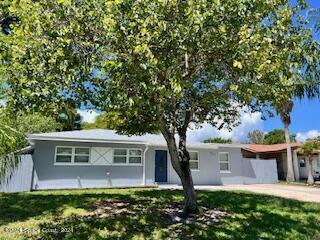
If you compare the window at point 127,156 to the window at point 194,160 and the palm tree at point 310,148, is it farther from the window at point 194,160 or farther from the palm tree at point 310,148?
the palm tree at point 310,148

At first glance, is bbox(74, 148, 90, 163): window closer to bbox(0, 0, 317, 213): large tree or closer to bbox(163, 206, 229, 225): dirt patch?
bbox(163, 206, 229, 225): dirt patch

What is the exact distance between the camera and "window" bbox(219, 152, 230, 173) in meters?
26.8

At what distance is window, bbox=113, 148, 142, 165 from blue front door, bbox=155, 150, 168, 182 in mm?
1578

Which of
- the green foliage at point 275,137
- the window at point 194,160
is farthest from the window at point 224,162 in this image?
the green foliage at point 275,137

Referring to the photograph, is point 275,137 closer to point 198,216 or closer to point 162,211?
point 162,211

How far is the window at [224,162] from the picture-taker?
26820 mm

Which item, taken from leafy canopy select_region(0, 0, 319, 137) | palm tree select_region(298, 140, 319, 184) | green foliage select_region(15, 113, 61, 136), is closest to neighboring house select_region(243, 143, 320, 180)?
palm tree select_region(298, 140, 319, 184)

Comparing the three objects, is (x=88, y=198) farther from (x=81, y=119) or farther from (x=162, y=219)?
(x=81, y=119)

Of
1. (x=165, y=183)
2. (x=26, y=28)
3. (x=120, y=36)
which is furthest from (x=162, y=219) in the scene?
(x=165, y=183)

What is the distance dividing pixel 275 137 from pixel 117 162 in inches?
1733

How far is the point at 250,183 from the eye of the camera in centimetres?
2741

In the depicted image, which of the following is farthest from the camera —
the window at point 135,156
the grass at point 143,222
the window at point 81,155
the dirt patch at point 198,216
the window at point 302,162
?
the window at point 302,162

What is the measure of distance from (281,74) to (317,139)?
2075 centimetres

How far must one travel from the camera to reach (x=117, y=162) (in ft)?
73.8
